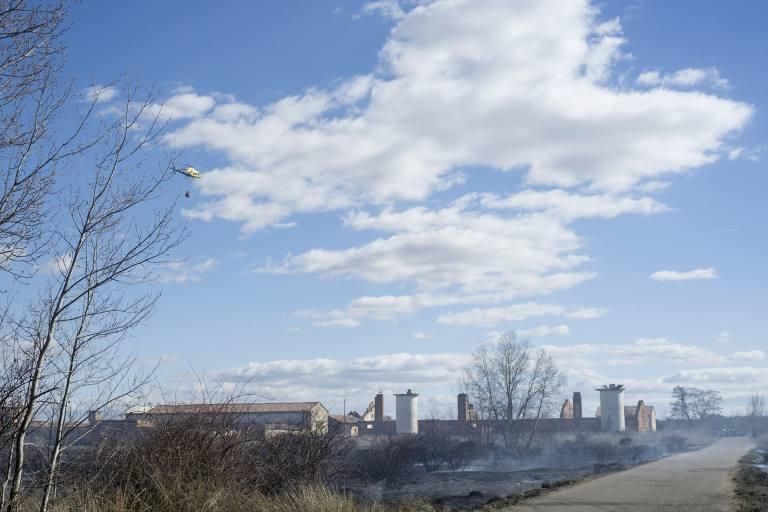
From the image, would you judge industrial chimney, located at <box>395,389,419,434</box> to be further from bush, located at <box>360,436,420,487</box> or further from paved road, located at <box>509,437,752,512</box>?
paved road, located at <box>509,437,752,512</box>

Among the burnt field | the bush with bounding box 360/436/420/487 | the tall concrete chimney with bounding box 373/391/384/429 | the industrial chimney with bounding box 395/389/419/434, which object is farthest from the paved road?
the tall concrete chimney with bounding box 373/391/384/429

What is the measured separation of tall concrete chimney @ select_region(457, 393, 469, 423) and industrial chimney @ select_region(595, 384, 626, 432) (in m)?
13.0

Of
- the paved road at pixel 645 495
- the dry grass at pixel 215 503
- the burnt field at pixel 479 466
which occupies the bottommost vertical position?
the burnt field at pixel 479 466

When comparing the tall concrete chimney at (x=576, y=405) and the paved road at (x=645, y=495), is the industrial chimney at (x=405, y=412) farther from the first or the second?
the paved road at (x=645, y=495)

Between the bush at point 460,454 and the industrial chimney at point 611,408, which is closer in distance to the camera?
the bush at point 460,454

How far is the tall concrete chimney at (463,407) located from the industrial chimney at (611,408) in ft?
42.7

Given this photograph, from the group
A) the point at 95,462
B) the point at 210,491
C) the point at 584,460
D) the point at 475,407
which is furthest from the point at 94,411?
the point at 475,407

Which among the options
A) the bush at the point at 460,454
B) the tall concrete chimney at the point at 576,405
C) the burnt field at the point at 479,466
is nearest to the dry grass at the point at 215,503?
the burnt field at the point at 479,466

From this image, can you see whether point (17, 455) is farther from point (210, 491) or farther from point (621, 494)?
point (621, 494)

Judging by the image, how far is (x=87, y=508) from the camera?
9.62 metres

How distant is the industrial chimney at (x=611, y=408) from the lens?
3041 inches

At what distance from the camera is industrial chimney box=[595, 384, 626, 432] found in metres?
77.2

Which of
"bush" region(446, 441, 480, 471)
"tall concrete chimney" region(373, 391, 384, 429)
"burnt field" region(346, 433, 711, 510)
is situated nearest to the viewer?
"burnt field" region(346, 433, 711, 510)

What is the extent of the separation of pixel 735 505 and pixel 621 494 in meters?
3.79
